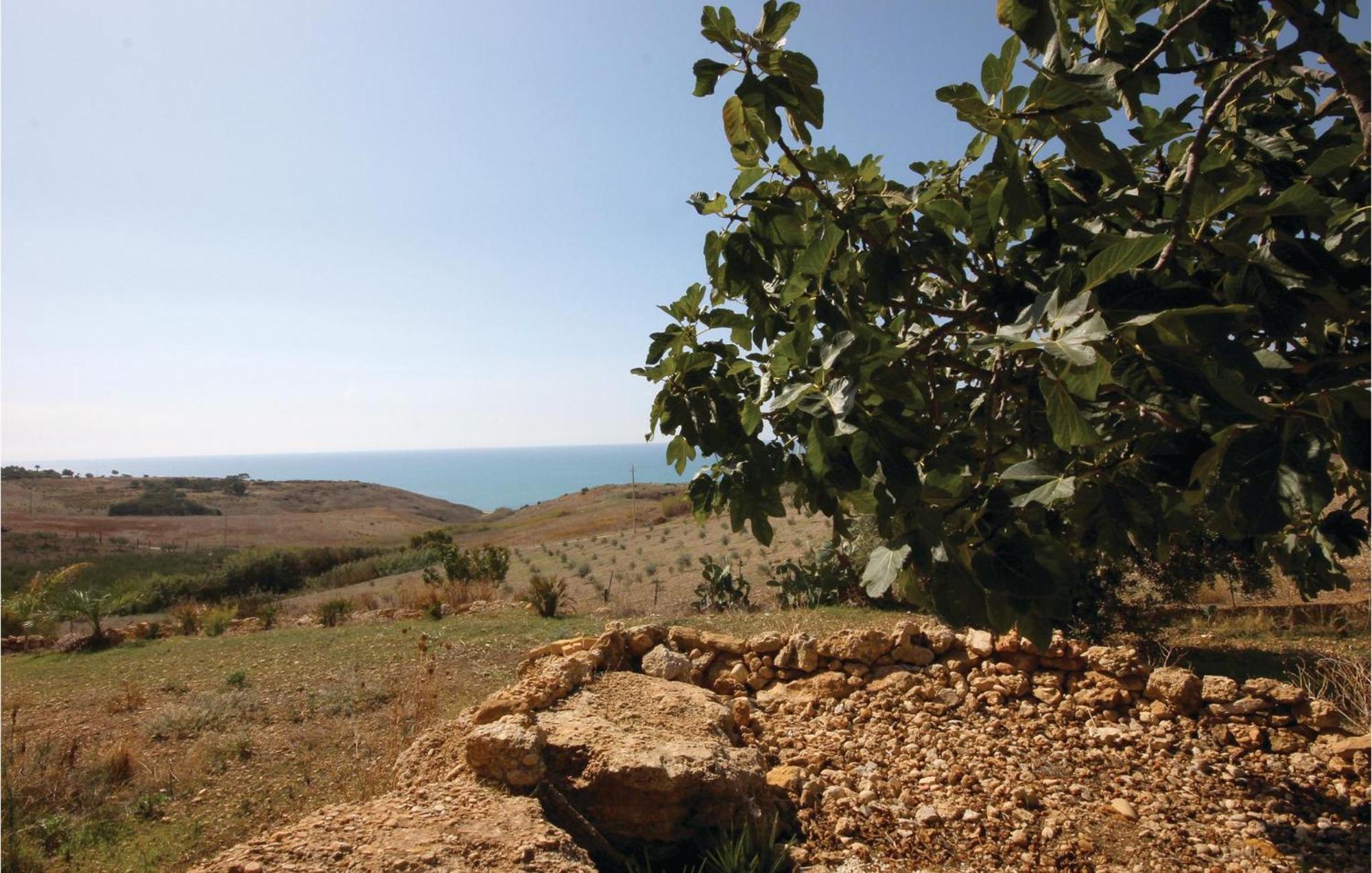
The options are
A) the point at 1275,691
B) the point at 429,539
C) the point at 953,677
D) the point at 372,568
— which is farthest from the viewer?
the point at 429,539

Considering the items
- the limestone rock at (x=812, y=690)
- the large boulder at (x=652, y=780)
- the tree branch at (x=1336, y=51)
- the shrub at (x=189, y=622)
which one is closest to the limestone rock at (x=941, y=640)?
the limestone rock at (x=812, y=690)

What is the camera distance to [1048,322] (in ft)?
4.53

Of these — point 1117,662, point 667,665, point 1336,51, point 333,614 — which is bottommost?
point 333,614

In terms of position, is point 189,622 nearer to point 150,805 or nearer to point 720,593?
point 720,593

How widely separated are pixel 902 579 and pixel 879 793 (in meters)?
2.60

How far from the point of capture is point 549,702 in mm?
4867

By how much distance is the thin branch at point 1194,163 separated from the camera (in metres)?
1.85

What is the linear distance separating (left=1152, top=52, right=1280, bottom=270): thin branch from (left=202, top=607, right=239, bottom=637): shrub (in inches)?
605

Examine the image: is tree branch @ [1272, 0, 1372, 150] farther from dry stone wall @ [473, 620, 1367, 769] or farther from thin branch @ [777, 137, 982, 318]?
dry stone wall @ [473, 620, 1367, 769]

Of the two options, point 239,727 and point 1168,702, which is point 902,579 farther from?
point 239,727

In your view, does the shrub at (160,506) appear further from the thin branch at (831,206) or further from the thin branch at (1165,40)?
the thin branch at (1165,40)

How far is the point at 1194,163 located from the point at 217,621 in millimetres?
16213

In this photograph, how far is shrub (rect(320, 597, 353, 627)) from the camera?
532 inches

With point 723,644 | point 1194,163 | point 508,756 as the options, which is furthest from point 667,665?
point 1194,163
